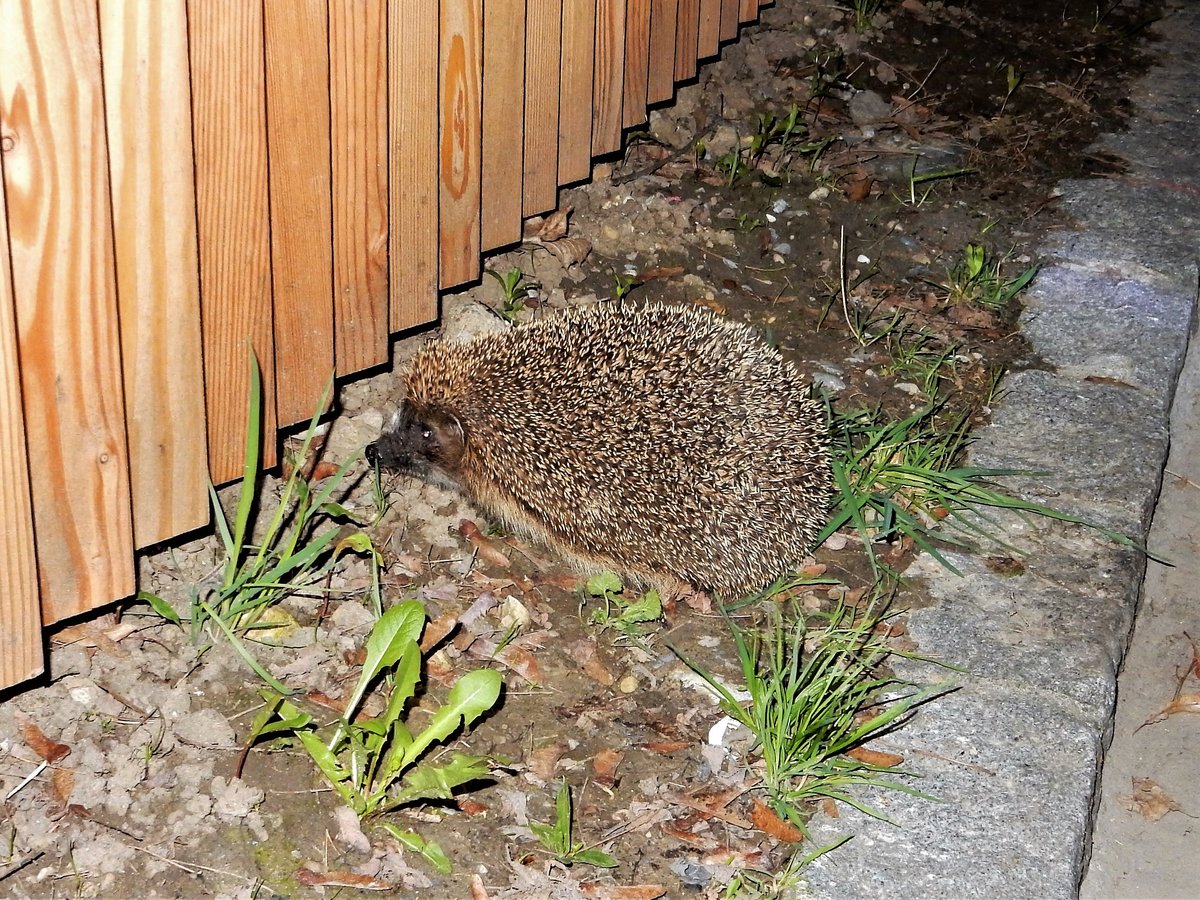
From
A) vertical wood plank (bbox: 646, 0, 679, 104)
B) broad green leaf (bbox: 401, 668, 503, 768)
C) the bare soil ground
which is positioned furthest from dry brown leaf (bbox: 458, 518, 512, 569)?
vertical wood plank (bbox: 646, 0, 679, 104)

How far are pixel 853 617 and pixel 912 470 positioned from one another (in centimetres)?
80

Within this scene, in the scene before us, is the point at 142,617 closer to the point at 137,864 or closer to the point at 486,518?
the point at 137,864

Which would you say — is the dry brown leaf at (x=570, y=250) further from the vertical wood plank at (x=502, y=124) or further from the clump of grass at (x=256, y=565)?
the clump of grass at (x=256, y=565)

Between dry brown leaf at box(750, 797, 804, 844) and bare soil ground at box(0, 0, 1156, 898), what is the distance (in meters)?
0.02

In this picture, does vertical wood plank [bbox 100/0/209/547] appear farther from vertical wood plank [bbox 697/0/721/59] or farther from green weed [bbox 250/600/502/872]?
vertical wood plank [bbox 697/0/721/59]

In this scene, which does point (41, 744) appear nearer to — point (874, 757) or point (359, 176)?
point (359, 176)

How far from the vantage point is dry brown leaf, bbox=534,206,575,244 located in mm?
5750

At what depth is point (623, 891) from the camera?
3.42 meters

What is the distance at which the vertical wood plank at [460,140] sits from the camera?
4.42 m

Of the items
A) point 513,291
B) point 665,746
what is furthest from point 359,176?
point 665,746

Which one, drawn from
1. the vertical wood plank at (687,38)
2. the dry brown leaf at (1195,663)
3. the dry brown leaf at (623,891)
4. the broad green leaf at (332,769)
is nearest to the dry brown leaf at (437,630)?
the broad green leaf at (332,769)

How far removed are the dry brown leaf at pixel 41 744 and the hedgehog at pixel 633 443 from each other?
1.49 m

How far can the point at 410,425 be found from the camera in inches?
188

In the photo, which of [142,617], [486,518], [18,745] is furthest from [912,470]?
[18,745]
